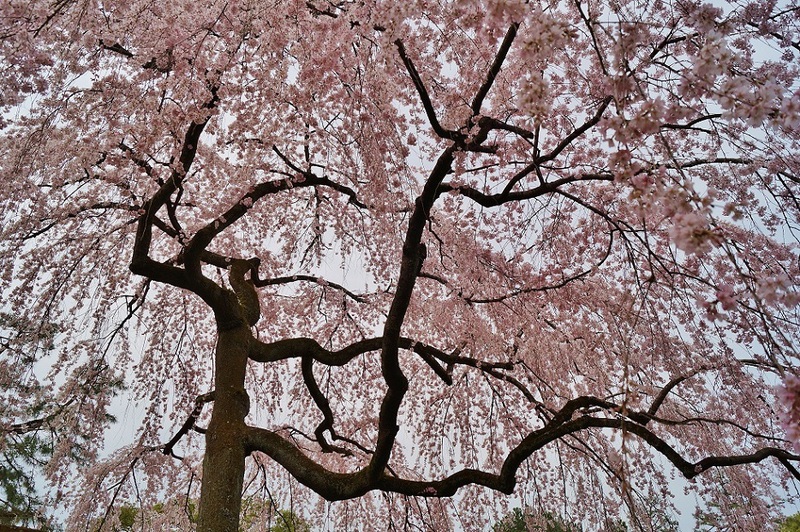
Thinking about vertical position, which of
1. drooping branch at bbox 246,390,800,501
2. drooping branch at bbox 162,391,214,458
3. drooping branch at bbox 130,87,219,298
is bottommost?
drooping branch at bbox 246,390,800,501

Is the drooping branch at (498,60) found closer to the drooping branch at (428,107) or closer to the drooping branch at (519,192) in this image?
the drooping branch at (428,107)

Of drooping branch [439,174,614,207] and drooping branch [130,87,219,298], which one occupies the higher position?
drooping branch [130,87,219,298]

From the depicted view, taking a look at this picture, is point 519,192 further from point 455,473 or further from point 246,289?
point 246,289

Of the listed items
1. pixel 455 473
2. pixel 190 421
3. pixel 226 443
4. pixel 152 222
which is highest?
pixel 152 222

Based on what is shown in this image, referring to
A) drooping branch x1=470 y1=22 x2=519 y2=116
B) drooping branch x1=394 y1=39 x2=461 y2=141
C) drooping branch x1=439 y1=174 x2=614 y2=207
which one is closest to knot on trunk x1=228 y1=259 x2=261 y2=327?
drooping branch x1=439 y1=174 x2=614 y2=207

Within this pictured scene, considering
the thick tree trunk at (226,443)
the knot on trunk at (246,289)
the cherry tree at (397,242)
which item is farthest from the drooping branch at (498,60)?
the knot on trunk at (246,289)

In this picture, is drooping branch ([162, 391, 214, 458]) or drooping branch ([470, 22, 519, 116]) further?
drooping branch ([162, 391, 214, 458])

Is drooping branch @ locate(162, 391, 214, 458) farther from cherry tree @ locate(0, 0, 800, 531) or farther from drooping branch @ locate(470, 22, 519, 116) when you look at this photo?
drooping branch @ locate(470, 22, 519, 116)

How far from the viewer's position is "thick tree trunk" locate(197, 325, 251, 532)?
3.92 metres

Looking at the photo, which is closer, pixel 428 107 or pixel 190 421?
pixel 428 107

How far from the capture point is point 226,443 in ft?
14.0

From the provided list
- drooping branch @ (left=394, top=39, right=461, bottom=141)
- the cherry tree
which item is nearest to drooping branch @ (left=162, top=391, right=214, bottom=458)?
the cherry tree

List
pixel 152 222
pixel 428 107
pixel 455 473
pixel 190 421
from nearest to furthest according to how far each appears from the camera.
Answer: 1. pixel 428 107
2. pixel 455 473
3. pixel 152 222
4. pixel 190 421

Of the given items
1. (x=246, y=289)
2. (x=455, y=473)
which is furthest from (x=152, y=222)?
(x=455, y=473)
